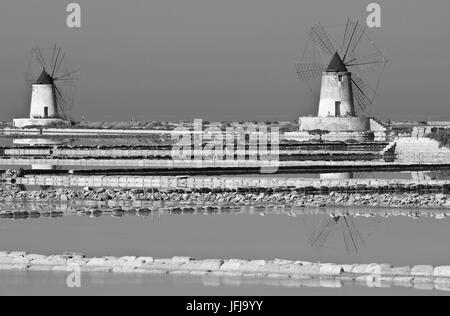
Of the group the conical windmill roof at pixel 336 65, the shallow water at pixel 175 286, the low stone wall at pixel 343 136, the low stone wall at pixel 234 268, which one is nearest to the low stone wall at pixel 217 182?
the low stone wall at pixel 234 268

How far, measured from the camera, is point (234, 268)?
14.4m

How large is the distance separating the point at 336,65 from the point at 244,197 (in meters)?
30.3

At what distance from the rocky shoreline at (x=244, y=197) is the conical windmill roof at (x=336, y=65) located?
2854 cm

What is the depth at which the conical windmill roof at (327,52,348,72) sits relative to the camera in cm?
5243

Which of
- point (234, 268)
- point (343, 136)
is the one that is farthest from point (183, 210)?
point (343, 136)

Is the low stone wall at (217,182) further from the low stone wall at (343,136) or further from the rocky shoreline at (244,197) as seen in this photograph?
the low stone wall at (343,136)

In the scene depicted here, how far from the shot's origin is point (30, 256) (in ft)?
50.1

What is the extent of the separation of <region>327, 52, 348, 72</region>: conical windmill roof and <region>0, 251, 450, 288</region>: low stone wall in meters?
37.7

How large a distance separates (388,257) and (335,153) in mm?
23977

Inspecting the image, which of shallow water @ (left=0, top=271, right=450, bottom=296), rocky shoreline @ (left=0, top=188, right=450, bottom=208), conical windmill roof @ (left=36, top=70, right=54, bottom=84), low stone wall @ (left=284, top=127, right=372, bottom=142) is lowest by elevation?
shallow water @ (left=0, top=271, right=450, bottom=296)

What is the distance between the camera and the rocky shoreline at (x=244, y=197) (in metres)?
22.1

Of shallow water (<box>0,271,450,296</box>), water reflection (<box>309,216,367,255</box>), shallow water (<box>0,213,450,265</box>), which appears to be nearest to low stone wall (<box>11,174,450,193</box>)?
shallow water (<box>0,213,450,265</box>)

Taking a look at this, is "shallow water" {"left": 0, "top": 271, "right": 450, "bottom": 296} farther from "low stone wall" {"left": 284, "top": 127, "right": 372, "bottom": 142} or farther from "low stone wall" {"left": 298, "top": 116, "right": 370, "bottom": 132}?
"low stone wall" {"left": 298, "top": 116, "right": 370, "bottom": 132}

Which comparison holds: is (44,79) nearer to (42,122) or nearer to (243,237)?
(42,122)
